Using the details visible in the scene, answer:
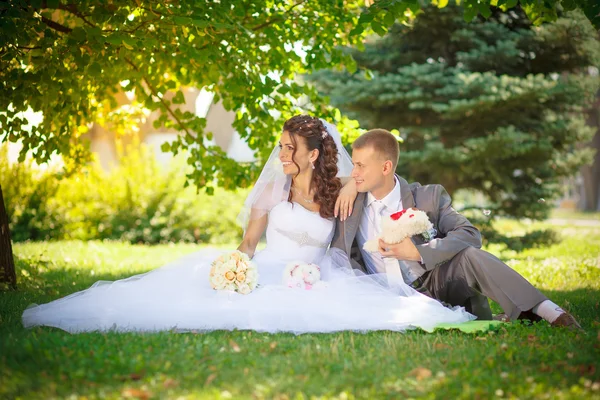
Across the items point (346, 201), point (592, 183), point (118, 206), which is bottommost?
point (346, 201)

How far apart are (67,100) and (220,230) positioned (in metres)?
8.09

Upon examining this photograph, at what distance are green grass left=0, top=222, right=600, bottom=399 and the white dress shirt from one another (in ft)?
A: 2.74

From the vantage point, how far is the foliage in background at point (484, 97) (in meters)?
11.9

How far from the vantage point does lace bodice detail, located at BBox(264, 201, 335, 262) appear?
5.84 metres

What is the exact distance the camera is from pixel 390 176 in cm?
570

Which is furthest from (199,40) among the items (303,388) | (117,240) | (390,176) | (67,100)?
(117,240)

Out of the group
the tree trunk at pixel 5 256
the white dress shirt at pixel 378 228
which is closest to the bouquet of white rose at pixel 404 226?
the white dress shirt at pixel 378 228

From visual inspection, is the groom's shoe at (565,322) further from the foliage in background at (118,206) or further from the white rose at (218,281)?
the foliage in background at (118,206)

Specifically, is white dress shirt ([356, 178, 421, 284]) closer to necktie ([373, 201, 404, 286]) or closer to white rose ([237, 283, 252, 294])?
necktie ([373, 201, 404, 286])

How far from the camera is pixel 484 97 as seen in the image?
11492 mm

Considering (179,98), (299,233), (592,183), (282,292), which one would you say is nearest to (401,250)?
(282,292)

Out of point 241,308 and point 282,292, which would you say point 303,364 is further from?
point 282,292

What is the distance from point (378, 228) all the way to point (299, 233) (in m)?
0.71

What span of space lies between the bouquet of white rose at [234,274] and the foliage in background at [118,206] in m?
9.30
